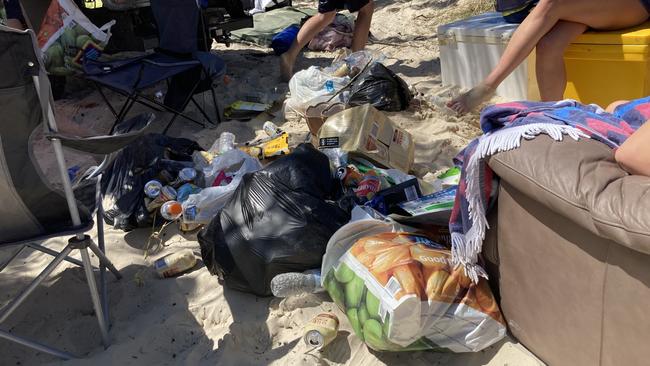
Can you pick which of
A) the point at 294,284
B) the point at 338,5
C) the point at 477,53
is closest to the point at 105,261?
the point at 294,284

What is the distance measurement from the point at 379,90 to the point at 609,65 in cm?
150

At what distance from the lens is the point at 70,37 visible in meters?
4.54

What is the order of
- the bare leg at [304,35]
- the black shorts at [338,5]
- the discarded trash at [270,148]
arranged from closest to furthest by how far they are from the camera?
the discarded trash at [270,148], the black shorts at [338,5], the bare leg at [304,35]

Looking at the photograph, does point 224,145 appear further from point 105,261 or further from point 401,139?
point 105,261

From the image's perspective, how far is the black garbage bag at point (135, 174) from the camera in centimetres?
317

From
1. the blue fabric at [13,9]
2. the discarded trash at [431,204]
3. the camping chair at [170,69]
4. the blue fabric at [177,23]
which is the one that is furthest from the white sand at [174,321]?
the blue fabric at [13,9]

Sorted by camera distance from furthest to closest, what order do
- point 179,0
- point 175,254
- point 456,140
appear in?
point 179,0 < point 456,140 < point 175,254

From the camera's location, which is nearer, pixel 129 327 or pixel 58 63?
pixel 129 327

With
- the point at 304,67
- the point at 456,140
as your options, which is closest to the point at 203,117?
the point at 304,67

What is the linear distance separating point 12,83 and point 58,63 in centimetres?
280

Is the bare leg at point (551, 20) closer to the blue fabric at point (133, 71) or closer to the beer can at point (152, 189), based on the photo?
the beer can at point (152, 189)

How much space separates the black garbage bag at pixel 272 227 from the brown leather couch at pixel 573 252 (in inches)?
28.0

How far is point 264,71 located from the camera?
19.0ft

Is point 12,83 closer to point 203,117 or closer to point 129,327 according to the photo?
point 129,327
